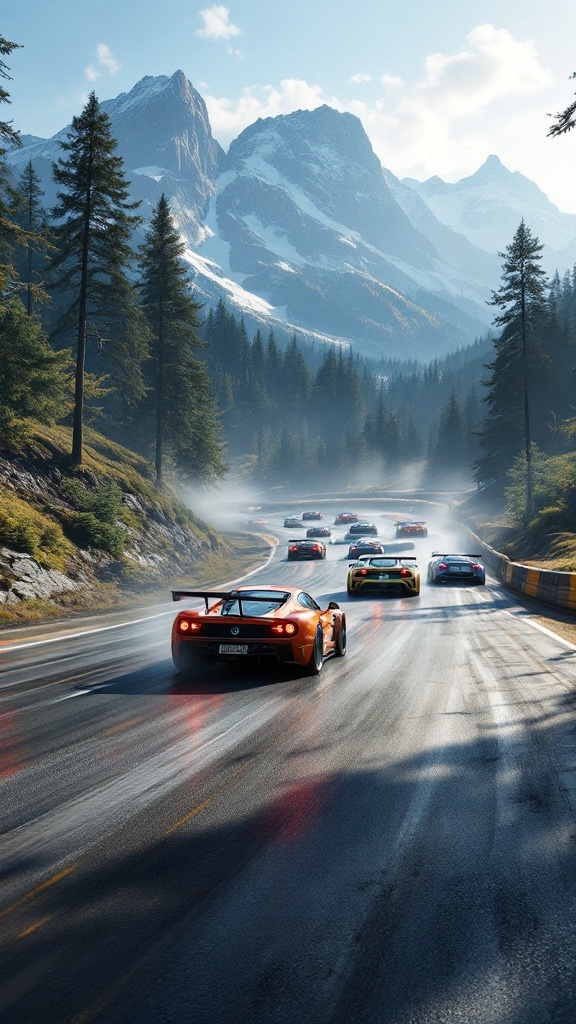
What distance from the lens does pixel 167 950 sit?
2.98 metres

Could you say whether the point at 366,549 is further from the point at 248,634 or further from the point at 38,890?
the point at 38,890

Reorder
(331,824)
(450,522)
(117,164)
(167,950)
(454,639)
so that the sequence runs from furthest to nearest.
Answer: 1. (450,522)
2. (117,164)
3. (454,639)
4. (331,824)
5. (167,950)

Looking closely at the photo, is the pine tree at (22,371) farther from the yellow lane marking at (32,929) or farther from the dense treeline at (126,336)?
the yellow lane marking at (32,929)

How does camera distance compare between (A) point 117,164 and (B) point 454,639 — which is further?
(A) point 117,164

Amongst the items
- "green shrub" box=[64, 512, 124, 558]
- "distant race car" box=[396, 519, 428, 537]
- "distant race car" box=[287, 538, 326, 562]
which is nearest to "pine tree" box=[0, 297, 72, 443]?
"green shrub" box=[64, 512, 124, 558]

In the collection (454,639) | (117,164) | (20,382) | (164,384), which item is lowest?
(454,639)

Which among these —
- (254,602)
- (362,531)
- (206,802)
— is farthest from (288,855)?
(362,531)

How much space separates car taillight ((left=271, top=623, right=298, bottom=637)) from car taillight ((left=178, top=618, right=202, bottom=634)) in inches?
40.0

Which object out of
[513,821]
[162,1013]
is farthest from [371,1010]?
[513,821]

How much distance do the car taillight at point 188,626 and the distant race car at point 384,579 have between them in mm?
13713

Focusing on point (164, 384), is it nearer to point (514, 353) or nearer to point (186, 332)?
point (186, 332)

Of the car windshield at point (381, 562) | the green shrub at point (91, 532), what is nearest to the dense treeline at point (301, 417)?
the car windshield at point (381, 562)

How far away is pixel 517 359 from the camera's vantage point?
5291 centimetres

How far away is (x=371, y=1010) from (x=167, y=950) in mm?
870
